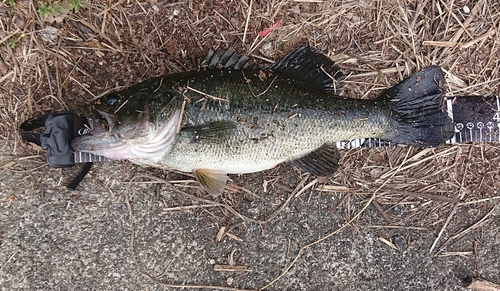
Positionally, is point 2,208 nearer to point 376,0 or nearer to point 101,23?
point 101,23

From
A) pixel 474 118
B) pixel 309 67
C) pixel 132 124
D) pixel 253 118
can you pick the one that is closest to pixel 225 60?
pixel 253 118

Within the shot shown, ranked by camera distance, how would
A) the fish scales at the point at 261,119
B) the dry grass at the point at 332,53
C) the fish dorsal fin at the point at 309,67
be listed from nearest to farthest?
the fish scales at the point at 261,119, the fish dorsal fin at the point at 309,67, the dry grass at the point at 332,53

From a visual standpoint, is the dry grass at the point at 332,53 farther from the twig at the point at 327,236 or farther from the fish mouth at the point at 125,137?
the fish mouth at the point at 125,137

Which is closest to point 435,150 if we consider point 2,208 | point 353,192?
point 353,192

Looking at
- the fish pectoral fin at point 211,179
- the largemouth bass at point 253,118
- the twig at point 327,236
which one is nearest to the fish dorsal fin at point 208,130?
the largemouth bass at point 253,118

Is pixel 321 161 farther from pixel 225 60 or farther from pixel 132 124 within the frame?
pixel 132 124

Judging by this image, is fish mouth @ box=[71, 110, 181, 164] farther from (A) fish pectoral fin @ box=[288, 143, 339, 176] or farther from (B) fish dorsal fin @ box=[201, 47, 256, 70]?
(A) fish pectoral fin @ box=[288, 143, 339, 176]
